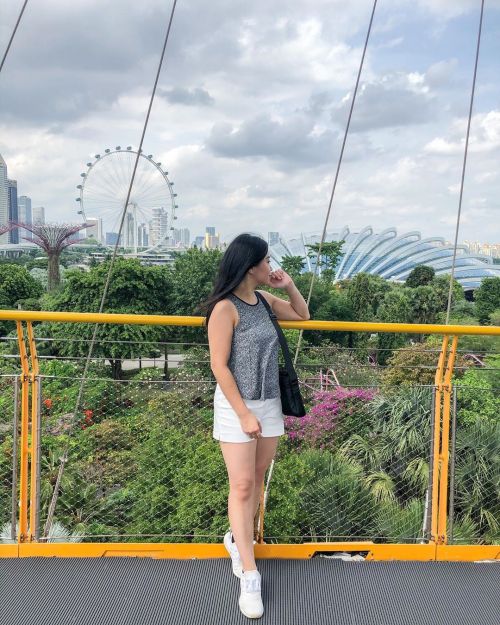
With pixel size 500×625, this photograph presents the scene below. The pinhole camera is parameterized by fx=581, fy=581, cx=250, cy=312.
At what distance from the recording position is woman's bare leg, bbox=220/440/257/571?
6.55 ft

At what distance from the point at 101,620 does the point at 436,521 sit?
1386 mm

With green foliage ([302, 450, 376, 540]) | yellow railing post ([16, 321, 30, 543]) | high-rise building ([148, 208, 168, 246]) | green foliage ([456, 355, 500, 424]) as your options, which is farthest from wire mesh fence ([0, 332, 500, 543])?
high-rise building ([148, 208, 168, 246])

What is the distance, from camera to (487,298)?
44.2 m

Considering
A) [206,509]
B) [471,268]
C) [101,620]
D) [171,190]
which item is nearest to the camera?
[101,620]

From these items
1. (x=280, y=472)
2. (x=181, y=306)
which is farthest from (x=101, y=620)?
(x=181, y=306)

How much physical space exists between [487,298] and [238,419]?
4598 cm

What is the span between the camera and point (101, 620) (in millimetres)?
1875

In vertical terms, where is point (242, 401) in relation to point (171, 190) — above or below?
below

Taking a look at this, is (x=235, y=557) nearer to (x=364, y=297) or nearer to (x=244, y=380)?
(x=244, y=380)

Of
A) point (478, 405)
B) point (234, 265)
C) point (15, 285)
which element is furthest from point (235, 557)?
point (15, 285)

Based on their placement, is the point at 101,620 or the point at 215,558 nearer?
the point at 101,620

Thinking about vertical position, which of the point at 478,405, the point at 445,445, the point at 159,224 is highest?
the point at 159,224

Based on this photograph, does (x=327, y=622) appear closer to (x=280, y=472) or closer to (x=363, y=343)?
(x=280, y=472)

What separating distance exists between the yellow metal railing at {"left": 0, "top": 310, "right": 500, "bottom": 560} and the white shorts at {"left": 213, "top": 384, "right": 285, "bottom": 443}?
349 mm
